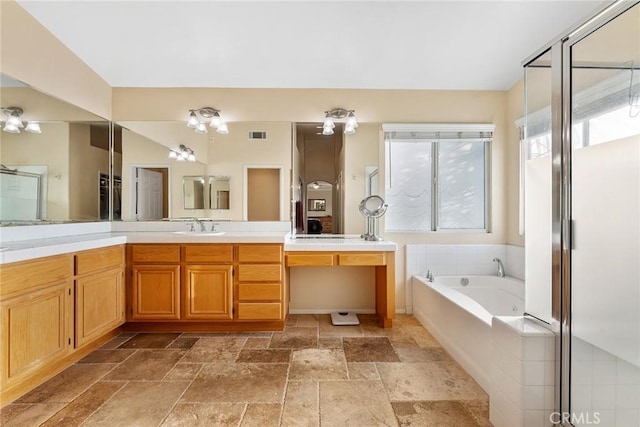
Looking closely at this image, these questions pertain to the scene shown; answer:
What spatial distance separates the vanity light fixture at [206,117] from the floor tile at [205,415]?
246 centimetres

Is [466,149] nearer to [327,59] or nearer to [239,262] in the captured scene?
[327,59]

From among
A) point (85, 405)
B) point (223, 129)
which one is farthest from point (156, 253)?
point (223, 129)

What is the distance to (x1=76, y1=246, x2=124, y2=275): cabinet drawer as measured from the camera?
82.4 inches

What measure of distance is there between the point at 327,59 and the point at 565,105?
195 centimetres

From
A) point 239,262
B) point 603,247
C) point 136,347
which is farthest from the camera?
point 239,262

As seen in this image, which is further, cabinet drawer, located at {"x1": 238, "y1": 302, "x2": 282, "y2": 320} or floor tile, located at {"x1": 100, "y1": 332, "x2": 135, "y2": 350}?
cabinet drawer, located at {"x1": 238, "y1": 302, "x2": 282, "y2": 320}

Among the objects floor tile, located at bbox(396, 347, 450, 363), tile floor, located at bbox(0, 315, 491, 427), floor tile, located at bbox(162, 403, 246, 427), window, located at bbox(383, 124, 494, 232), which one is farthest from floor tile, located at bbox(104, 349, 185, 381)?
window, located at bbox(383, 124, 494, 232)

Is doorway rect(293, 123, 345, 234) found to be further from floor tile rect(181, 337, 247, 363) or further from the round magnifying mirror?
floor tile rect(181, 337, 247, 363)

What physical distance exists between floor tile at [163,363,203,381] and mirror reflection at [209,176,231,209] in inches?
60.5

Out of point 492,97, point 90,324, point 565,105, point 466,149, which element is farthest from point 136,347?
point 492,97

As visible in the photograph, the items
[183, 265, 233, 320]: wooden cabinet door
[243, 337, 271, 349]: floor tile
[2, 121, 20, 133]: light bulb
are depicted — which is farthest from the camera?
[183, 265, 233, 320]: wooden cabinet door

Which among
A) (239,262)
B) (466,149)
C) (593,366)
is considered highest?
(466,149)

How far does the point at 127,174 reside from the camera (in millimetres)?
3059

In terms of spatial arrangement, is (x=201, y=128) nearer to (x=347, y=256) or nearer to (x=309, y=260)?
(x=309, y=260)
